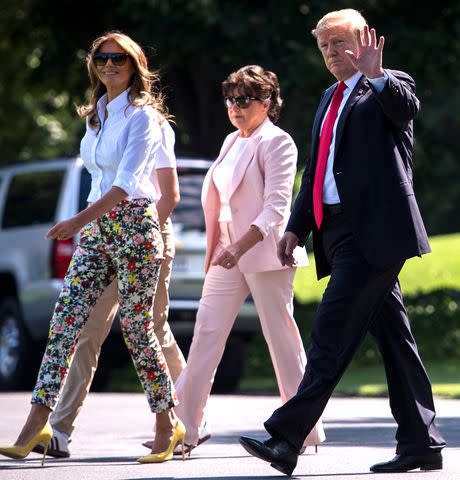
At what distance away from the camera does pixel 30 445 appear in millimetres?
7082

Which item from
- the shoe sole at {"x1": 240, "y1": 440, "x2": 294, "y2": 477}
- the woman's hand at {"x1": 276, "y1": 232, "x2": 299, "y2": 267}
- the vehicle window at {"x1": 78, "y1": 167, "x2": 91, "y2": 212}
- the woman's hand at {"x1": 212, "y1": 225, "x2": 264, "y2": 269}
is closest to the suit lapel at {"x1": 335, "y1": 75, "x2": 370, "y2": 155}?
the woman's hand at {"x1": 276, "y1": 232, "x2": 299, "y2": 267}

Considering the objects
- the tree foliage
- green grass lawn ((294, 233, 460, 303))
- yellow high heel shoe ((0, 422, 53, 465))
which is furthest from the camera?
green grass lawn ((294, 233, 460, 303))

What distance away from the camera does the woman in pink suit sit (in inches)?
298

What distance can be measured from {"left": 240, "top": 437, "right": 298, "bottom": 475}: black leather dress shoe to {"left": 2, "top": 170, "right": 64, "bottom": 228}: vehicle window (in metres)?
6.62

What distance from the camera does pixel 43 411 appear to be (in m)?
7.13

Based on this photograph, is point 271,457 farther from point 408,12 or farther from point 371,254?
point 408,12

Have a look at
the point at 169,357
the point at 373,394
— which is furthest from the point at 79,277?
the point at 373,394

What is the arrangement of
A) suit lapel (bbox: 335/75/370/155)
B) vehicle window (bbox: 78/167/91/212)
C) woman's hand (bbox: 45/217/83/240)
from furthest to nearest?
vehicle window (bbox: 78/167/91/212)
woman's hand (bbox: 45/217/83/240)
suit lapel (bbox: 335/75/370/155)

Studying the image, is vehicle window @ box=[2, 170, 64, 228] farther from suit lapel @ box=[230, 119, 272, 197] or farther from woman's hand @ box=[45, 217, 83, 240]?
woman's hand @ box=[45, 217, 83, 240]

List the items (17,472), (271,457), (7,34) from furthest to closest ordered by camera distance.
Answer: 1. (7,34)
2. (17,472)
3. (271,457)

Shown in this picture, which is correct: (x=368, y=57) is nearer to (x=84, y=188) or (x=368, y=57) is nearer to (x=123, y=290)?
(x=123, y=290)

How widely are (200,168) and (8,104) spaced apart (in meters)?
12.5

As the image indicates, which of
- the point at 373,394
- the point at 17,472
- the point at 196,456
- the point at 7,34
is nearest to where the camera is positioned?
the point at 17,472

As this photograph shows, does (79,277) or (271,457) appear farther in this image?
(79,277)
